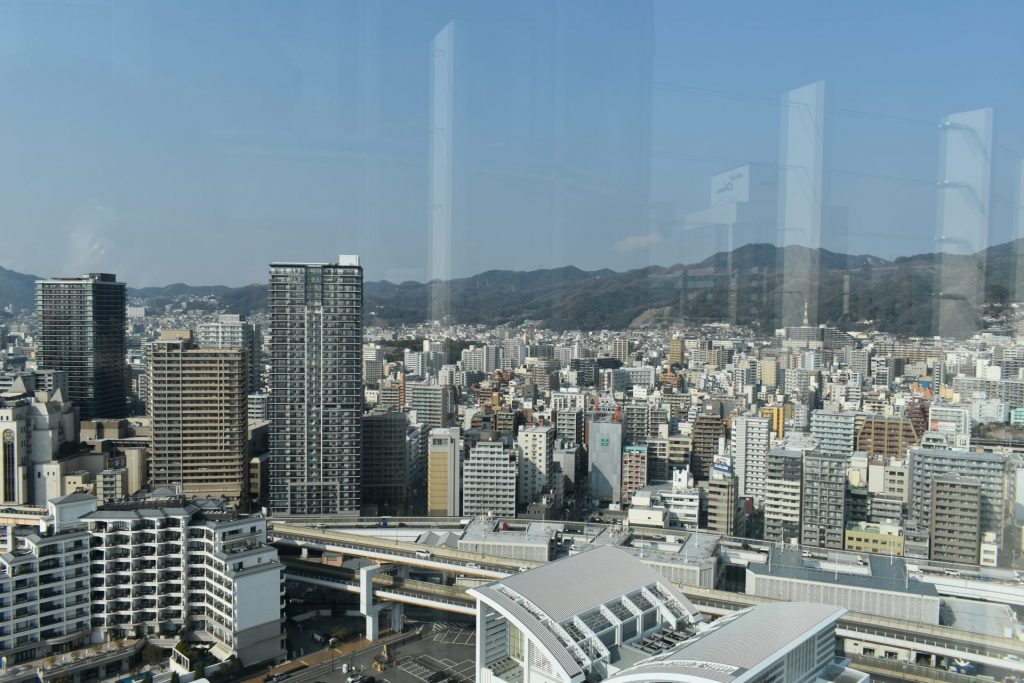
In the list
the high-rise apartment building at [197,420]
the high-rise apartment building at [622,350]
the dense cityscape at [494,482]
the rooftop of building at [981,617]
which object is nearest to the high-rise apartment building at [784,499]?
the dense cityscape at [494,482]

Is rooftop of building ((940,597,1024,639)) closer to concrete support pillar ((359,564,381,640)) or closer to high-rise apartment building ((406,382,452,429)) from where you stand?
concrete support pillar ((359,564,381,640))

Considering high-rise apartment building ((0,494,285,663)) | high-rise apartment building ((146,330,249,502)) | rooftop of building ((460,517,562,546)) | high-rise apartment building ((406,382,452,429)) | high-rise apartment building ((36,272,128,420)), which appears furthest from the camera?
high-rise apartment building ((406,382,452,429))

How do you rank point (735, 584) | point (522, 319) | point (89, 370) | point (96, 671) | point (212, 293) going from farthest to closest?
point (522, 319), point (89, 370), point (212, 293), point (735, 584), point (96, 671)

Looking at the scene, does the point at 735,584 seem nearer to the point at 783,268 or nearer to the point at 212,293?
the point at 783,268

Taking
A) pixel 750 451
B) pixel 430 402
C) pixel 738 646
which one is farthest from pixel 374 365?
pixel 738 646

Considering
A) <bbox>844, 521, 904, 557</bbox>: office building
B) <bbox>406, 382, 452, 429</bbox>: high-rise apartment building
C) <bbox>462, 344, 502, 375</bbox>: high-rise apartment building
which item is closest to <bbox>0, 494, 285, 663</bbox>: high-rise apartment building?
<bbox>844, 521, 904, 557</bbox>: office building

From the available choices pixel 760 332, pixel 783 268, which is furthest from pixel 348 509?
pixel 760 332

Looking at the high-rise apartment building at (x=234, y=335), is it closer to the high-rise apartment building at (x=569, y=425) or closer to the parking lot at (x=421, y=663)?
the high-rise apartment building at (x=569, y=425)
